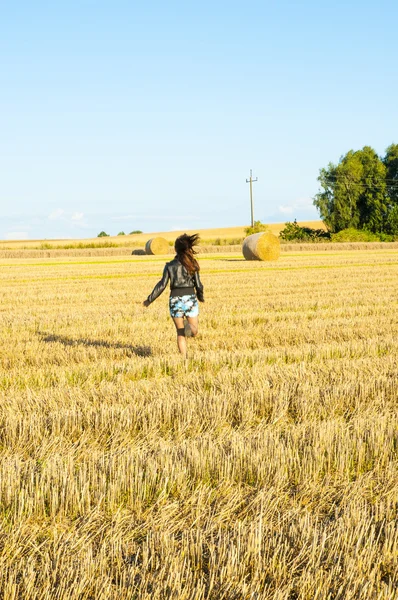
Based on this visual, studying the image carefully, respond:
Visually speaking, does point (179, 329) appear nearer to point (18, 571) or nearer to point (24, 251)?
point (18, 571)

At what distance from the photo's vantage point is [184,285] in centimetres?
829

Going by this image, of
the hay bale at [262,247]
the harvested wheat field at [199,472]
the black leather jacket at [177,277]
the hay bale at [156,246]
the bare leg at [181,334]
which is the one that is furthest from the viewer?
the hay bale at [156,246]

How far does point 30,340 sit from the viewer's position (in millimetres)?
10469

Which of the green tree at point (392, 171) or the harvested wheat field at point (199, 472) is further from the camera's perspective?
the green tree at point (392, 171)

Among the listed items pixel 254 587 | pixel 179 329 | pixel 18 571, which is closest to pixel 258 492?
pixel 254 587

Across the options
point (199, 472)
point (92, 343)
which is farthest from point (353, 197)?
point (199, 472)

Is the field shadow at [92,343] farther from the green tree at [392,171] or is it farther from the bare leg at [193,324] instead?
the green tree at [392,171]

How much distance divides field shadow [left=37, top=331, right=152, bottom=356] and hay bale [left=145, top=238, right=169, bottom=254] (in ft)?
115

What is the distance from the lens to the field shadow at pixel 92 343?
948 centimetres

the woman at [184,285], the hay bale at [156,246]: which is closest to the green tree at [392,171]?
the hay bale at [156,246]

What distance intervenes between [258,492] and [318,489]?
39 centimetres

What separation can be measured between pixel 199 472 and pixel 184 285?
4333 millimetres

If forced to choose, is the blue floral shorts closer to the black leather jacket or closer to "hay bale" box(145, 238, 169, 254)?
the black leather jacket

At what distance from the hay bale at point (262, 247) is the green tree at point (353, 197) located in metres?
40.7
